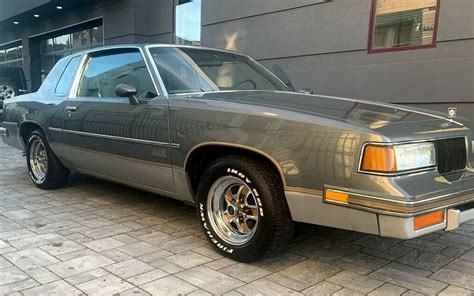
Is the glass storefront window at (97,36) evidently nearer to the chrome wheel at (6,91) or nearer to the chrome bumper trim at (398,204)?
the chrome wheel at (6,91)

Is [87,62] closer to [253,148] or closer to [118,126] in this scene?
[118,126]

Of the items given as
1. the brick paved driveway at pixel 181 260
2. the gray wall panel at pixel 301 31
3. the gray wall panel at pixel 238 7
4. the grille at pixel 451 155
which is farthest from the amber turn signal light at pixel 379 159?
the gray wall panel at pixel 238 7

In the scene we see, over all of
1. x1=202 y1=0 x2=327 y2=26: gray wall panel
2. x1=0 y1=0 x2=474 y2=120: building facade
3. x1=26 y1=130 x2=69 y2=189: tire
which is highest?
x1=202 y1=0 x2=327 y2=26: gray wall panel

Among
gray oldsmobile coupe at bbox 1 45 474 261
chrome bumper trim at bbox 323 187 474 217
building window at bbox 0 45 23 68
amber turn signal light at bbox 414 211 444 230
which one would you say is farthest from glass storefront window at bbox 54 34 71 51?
amber turn signal light at bbox 414 211 444 230

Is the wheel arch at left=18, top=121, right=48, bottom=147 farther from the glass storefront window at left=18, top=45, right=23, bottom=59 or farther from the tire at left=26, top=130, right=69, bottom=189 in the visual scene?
the glass storefront window at left=18, top=45, right=23, bottom=59

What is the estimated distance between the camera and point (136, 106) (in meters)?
4.03

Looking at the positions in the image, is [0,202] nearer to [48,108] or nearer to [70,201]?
[70,201]

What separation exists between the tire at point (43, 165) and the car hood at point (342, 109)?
259 centimetres

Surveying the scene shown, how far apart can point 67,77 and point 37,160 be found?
1214 millimetres

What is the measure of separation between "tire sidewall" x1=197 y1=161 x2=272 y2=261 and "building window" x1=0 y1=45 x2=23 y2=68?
17.7 m

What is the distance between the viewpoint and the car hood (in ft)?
9.78

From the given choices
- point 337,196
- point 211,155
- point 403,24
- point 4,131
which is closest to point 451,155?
point 337,196

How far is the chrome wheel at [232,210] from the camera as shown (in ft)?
11.0

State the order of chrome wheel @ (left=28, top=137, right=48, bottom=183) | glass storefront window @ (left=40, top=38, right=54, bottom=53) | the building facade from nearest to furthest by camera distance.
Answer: chrome wheel @ (left=28, top=137, right=48, bottom=183)
the building facade
glass storefront window @ (left=40, top=38, right=54, bottom=53)
